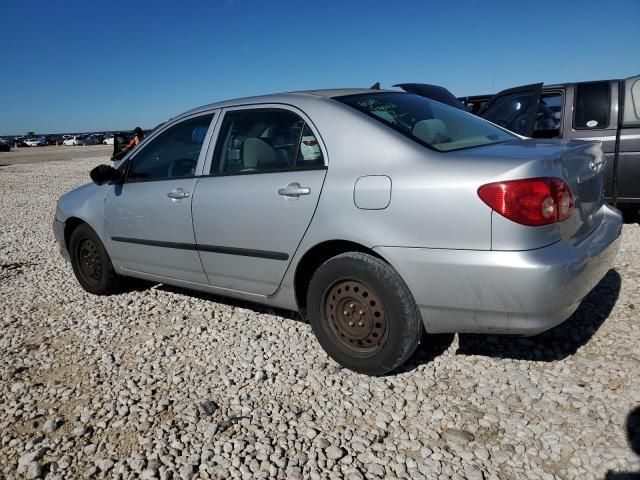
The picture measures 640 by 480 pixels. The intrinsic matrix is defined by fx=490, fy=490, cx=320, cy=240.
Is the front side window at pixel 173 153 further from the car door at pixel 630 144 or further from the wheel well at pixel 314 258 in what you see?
the car door at pixel 630 144

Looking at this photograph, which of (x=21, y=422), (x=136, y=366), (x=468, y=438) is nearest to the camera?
(x=468, y=438)

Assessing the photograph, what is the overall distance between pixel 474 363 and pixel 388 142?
141 cm

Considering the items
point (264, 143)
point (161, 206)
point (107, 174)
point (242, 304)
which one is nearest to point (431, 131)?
point (264, 143)

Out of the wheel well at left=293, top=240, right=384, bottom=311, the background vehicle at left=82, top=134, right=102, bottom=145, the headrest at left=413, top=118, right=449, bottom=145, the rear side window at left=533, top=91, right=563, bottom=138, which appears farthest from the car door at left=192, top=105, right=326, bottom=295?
the background vehicle at left=82, top=134, right=102, bottom=145

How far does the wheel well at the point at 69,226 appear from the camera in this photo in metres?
4.51

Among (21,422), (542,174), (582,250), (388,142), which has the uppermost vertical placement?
(388,142)

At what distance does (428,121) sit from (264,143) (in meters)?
1.06

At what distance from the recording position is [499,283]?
228 cm

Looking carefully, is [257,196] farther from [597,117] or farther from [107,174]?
[597,117]

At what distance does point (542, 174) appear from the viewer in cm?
227

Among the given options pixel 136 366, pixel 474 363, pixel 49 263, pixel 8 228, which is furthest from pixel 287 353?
pixel 8 228

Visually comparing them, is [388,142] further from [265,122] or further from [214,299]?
[214,299]

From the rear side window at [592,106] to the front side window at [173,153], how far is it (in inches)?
174

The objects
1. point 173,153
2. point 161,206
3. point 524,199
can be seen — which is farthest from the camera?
point 173,153
